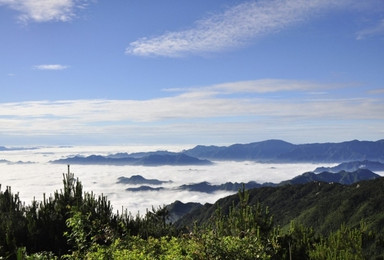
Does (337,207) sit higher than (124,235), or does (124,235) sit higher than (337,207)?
(124,235)

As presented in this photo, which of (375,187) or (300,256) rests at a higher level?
(300,256)

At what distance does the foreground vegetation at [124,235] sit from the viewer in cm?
1048

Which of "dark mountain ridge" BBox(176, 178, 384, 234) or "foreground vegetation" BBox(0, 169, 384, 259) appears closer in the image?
"foreground vegetation" BBox(0, 169, 384, 259)

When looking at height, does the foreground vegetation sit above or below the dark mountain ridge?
above

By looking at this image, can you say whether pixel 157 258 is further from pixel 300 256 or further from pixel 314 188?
pixel 314 188

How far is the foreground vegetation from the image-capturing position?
10484mm

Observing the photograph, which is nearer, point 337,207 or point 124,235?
point 124,235

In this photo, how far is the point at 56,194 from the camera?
20.9 m

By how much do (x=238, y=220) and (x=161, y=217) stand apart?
10987 millimetres

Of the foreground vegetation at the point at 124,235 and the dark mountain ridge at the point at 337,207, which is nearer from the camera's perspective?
the foreground vegetation at the point at 124,235

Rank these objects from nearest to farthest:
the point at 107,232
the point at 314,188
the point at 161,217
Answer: the point at 107,232 → the point at 161,217 → the point at 314,188

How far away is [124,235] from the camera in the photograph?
50.1 ft

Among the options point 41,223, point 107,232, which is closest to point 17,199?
point 41,223

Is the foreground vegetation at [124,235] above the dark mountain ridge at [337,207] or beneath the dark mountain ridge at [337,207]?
above
